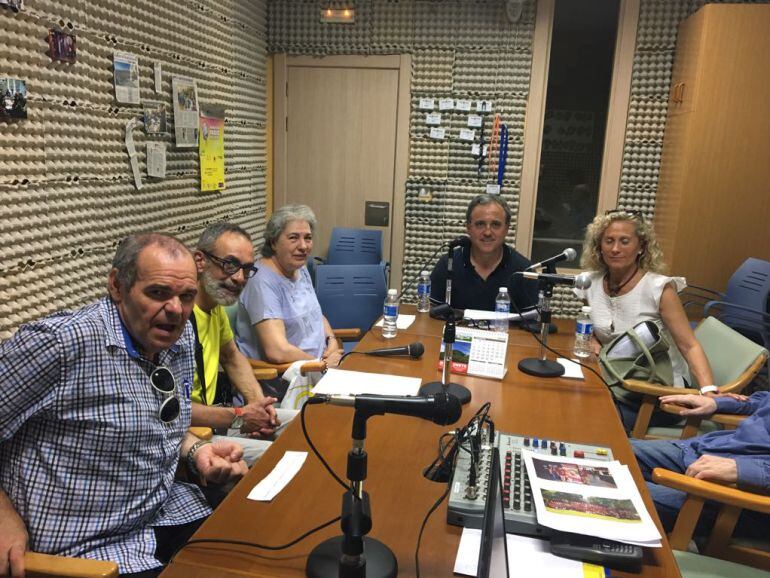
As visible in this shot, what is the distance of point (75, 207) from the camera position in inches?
98.1

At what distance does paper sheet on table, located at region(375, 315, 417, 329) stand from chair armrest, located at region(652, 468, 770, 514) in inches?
63.0

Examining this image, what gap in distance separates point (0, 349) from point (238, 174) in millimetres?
2999

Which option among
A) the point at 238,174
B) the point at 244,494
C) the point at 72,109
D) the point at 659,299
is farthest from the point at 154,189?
the point at 659,299

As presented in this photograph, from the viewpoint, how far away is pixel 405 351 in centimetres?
261

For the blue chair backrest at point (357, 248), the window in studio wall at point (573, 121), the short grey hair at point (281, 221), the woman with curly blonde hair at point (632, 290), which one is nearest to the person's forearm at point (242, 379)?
the short grey hair at point (281, 221)

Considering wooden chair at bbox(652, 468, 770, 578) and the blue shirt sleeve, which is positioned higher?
the blue shirt sleeve

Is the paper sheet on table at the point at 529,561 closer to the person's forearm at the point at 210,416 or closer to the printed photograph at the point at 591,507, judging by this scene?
the printed photograph at the point at 591,507

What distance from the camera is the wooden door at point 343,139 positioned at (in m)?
4.75

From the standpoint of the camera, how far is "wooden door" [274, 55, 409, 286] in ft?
15.6

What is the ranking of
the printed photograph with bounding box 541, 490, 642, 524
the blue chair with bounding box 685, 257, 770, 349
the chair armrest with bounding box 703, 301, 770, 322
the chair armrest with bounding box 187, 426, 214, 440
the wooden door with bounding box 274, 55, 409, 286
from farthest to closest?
1. the wooden door with bounding box 274, 55, 409, 286
2. the blue chair with bounding box 685, 257, 770, 349
3. the chair armrest with bounding box 703, 301, 770, 322
4. the chair armrest with bounding box 187, 426, 214, 440
5. the printed photograph with bounding box 541, 490, 642, 524

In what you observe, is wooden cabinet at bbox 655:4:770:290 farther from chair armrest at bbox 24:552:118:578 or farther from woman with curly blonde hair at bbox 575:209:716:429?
chair armrest at bbox 24:552:118:578

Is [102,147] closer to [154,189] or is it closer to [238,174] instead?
[154,189]

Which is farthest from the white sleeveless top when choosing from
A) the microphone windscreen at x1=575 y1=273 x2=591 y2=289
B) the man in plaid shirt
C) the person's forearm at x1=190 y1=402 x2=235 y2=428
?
the man in plaid shirt

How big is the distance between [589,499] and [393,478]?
50 cm
